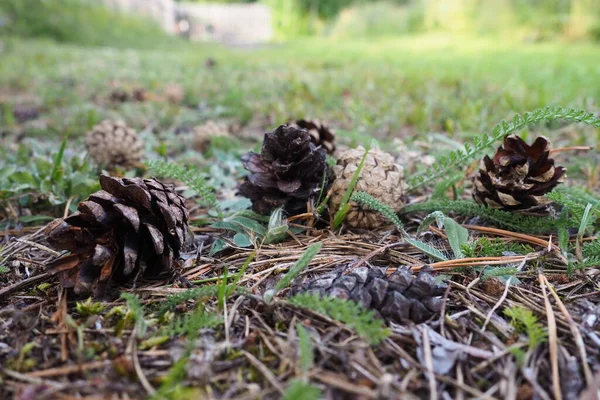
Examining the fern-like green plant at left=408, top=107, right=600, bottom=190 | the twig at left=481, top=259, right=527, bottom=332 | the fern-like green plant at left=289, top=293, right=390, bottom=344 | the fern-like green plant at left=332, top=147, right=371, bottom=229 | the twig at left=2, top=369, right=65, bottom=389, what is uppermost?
the fern-like green plant at left=408, top=107, right=600, bottom=190

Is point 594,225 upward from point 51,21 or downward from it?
downward

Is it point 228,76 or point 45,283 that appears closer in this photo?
point 45,283

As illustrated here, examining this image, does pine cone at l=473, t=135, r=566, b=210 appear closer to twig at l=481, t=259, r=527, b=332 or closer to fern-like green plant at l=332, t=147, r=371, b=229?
twig at l=481, t=259, r=527, b=332

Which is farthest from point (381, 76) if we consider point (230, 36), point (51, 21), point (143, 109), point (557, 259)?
point (230, 36)

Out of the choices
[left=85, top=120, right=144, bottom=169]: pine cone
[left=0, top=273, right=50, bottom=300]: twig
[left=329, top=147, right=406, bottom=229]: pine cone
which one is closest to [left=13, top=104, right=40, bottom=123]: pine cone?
[left=85, top=120, right=144, bottom=169]: pine cone

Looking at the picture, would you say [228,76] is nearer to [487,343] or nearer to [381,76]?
[381,76]

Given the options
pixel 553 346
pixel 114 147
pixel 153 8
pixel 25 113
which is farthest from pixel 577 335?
pixel 153 8

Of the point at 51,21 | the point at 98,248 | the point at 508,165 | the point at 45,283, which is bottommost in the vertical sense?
the point at 45,283
